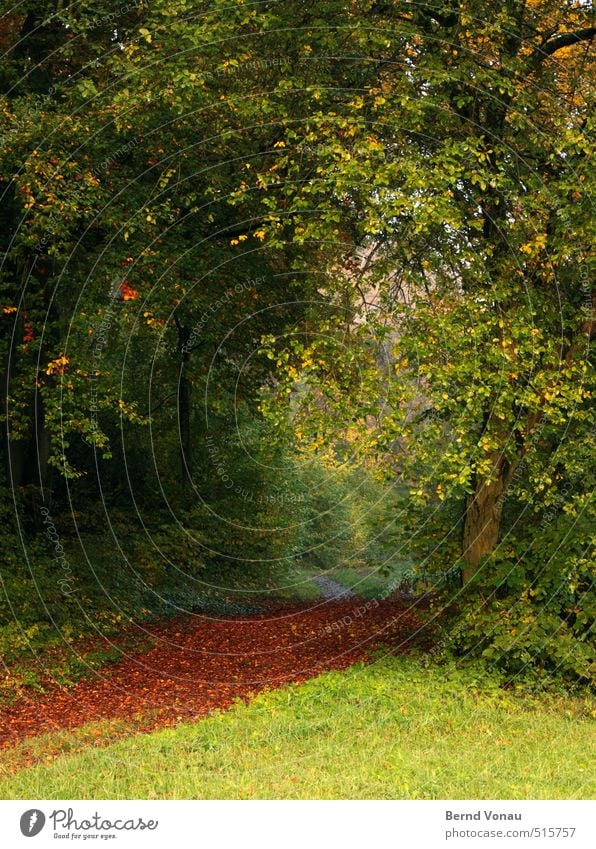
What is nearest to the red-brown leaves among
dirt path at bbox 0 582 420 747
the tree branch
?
dirt path at bbox 0 582 420 747

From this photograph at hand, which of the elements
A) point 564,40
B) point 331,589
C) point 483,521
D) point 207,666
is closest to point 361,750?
point 483,521

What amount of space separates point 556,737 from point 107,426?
15.1 metres

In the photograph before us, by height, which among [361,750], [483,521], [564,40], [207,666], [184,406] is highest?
[184,406]

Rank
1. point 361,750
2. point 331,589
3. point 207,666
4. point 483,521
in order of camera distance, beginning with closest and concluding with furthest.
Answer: point 361,750 < point 483,521 < point 207,666 < point 331,589

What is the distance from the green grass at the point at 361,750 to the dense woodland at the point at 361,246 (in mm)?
1288

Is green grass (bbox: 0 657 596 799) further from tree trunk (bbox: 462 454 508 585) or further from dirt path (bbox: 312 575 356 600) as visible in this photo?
dirt path (bbox: 312 575 356 600)

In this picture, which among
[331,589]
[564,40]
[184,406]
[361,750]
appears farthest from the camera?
[331,589]

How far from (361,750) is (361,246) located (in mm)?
7521

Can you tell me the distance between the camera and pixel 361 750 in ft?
34.4

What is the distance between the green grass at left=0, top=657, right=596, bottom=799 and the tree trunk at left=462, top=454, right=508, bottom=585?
181cm

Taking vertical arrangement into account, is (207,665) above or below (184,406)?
below

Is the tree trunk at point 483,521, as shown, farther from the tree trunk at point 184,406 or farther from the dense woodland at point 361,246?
the tree trunk at point 184,406

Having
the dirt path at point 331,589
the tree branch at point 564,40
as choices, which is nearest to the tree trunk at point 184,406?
the dirt path at point 331,589

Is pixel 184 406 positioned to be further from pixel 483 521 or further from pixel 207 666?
pixel 483 521
